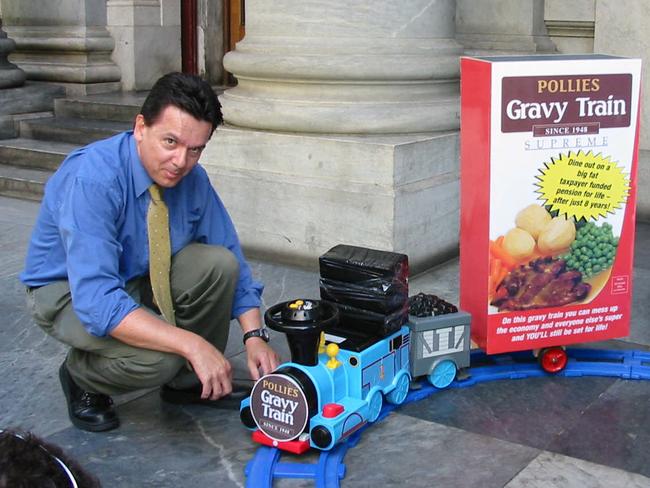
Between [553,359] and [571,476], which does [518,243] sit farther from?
[571,476]

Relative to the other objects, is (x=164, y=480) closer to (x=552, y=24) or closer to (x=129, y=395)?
(x=129, y=395)

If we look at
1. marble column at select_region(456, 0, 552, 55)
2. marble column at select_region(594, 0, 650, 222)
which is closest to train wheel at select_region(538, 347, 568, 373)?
marble column at select_region(594, 0, 650, 222)

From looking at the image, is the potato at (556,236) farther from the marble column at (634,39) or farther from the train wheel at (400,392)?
the marble column at (634,39)

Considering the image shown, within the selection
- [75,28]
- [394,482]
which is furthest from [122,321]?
[75,28]

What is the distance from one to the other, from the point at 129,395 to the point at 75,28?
559 cm

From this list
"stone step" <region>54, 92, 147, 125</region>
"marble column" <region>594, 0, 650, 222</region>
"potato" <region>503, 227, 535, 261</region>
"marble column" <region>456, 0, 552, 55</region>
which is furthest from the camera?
"stone step" <region>54, 92, 147, 125</region>

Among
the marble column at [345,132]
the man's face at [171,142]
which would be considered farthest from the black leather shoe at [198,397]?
the marble column at [345,132]

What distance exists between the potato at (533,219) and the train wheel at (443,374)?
0.54 m

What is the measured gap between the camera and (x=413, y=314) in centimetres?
346

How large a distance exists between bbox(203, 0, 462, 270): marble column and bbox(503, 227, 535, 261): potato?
1.28 metres

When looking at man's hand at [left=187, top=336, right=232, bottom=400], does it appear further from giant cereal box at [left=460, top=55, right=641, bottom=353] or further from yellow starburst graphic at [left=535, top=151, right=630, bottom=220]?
yellow starburst graphic at [left=535, top=151, right=630, bottom=220]

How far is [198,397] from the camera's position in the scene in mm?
3305

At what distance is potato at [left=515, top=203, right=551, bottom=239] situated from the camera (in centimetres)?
333

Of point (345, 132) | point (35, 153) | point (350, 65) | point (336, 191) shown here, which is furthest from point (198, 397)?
point (35, 153)
